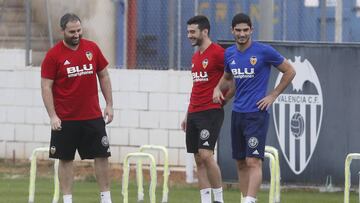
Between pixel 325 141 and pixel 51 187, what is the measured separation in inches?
159

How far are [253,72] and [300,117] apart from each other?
4313 mm

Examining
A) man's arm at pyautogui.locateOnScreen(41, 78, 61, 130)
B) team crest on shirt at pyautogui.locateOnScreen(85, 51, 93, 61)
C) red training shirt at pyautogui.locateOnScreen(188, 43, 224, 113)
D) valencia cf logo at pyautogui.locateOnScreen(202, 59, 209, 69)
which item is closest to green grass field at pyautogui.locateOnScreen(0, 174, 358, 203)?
red training shirt at pyautogui.locateOnScreen(188, 43, 224, 113)

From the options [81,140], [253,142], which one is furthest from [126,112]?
[253,142]

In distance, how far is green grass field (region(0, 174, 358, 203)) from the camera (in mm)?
15516

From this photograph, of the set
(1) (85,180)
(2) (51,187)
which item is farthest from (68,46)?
(1) (85,180)

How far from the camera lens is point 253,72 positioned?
12.5 m

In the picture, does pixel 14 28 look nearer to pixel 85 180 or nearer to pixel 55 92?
pixel 85 180

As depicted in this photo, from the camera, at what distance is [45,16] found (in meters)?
20.5

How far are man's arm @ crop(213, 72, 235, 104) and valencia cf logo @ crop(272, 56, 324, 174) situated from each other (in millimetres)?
3656

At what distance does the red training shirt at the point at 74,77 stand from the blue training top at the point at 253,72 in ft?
5.18

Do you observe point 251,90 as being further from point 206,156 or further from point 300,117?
point 300,117

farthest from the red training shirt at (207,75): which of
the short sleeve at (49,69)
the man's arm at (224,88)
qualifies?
the short sleeve at (49,69)

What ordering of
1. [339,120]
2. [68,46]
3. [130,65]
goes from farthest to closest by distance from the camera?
[130,65] < [339,120] < [68,46]

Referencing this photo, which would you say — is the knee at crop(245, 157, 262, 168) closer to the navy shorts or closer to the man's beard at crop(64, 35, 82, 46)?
the navy shorts
